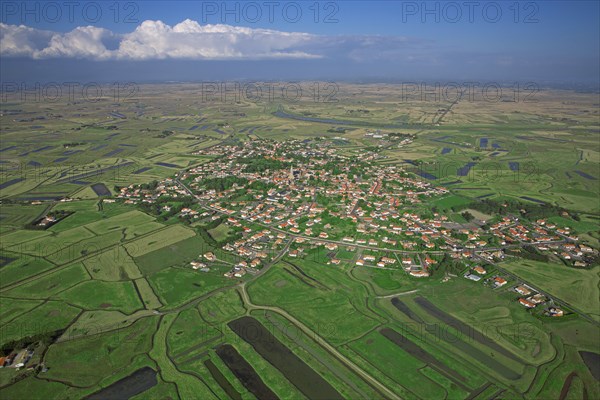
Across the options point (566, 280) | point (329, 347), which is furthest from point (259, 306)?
point (566, 280)

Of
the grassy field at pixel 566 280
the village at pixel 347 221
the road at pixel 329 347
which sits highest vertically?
the village at pixel 347 221

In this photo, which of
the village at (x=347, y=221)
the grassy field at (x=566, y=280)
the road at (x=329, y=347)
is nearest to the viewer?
the road at (x=329, y=347)

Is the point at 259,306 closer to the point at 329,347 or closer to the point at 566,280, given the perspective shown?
the point at 329,347

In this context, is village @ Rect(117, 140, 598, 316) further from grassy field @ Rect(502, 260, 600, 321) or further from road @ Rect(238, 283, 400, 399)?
road @ Rect(238, 283, 400, 399)

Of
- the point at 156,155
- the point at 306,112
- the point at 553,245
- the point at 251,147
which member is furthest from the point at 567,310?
the point at 306,112

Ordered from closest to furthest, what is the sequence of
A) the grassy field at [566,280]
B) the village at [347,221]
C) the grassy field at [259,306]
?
the grassy field at [259,306], the grassy field at [566,280], the village at [347,221]

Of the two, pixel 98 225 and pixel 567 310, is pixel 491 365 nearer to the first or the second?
pixel 567 310

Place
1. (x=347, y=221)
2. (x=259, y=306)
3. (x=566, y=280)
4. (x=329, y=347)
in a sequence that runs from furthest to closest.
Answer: (x=347, y=221) < (x=566, y=280) < (x=259, y=306) < (x=329, y=347)

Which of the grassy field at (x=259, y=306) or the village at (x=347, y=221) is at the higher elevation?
the village at (x=347, y=221)

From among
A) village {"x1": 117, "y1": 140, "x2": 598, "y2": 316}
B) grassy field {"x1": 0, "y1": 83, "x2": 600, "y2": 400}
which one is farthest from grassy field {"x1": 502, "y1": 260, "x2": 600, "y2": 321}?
village {"x1": 117, "y1": 140, "x2": 598, "y2": 316}

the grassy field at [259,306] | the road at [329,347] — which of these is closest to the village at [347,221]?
the grassy field at [259,306]

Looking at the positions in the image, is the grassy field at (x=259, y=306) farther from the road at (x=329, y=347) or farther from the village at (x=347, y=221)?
the village at (x=347, y=221)
